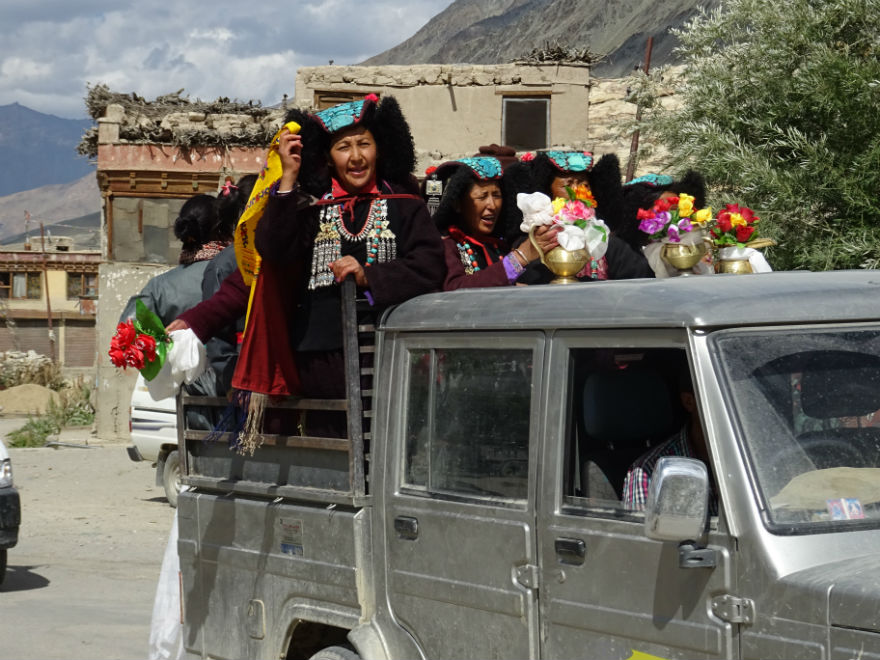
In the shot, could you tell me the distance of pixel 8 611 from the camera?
815cm

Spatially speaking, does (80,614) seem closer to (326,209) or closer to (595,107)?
(326,209)

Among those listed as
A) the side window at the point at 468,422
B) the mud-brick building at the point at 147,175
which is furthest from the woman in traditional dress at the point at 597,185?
the mud-brick building at the point at 147,175

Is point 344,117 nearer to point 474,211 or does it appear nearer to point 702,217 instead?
point 474,211

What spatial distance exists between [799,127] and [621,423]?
6929 mm

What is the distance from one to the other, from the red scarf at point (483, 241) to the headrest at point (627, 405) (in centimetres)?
209

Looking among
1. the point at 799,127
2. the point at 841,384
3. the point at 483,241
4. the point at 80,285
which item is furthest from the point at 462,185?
the point at 80,285

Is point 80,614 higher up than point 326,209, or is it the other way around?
point 326,209

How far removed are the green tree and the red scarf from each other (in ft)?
12.5

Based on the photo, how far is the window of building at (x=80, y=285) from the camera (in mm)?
Result: 58719

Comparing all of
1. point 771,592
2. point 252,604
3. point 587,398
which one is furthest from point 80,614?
point 771,592

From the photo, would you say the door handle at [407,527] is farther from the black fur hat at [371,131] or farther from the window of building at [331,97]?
the window of building at [331,97]

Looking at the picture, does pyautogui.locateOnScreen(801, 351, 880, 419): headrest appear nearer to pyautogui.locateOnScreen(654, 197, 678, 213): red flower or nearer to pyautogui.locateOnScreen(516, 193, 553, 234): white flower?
pyautogui.locateOnScreen(516, 193, 553, 234): white flower

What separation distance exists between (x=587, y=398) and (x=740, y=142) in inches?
266

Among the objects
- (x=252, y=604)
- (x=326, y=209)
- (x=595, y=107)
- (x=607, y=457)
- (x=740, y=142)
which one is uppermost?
(x=595, y=107)
